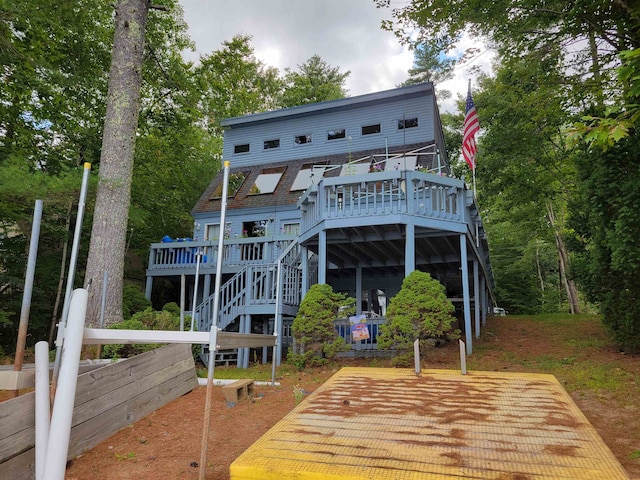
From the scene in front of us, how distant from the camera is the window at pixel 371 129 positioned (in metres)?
16.2

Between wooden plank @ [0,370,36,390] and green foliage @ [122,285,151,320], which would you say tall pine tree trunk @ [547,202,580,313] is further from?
wooden plank @ [0,370,36,390]

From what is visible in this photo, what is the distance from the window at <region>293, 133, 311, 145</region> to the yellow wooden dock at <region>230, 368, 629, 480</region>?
14371 millimetres

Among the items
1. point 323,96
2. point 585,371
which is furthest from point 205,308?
point 323,96

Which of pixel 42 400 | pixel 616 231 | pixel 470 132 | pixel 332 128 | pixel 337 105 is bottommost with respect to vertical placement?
pixel 42 400

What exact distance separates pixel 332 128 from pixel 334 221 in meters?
9.11

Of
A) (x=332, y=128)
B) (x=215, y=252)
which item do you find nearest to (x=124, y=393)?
(x=215, y=252)

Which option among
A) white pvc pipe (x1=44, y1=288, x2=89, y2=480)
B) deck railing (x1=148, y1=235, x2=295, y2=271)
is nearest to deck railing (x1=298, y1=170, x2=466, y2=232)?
deck railing (x1=148, y1=235, x2=295, y2=271)

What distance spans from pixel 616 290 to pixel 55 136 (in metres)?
16.4

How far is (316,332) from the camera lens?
8.12m

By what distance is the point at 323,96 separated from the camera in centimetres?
2745

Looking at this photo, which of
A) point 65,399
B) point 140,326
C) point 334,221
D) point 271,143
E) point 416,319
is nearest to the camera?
point 65,399

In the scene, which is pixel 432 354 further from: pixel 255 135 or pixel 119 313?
pixel 255 135

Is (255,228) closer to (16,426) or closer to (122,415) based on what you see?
(122,415)

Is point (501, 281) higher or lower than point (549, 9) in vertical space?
lower
